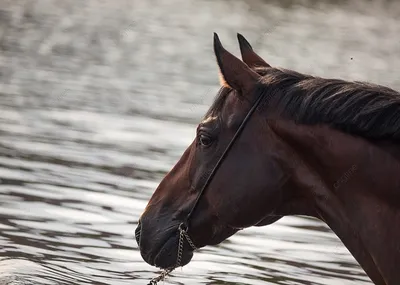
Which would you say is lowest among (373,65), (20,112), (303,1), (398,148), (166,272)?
(303,1)

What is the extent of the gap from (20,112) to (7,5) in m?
12.7

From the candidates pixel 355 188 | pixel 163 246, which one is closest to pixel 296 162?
pixel 355 188

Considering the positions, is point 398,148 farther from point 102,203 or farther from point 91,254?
point 102,203

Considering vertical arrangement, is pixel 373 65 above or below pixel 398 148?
below

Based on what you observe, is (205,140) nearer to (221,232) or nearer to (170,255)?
(221,232)

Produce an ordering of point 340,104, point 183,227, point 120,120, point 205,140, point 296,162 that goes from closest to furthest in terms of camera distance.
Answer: point 340,104, point 296,162, point 205,140, point 183,227, point 120,120

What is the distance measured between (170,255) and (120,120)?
8.15 m

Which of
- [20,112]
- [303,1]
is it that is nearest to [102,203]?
[20,112]

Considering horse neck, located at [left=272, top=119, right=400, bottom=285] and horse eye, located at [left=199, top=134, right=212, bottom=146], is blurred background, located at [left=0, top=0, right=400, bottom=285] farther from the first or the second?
horse neck, located at [left=272, top=119, right=400, bottom=285]

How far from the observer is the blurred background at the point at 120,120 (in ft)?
23.7

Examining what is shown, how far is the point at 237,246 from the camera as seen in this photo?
313 inches

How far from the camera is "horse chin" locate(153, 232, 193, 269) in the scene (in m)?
4.29

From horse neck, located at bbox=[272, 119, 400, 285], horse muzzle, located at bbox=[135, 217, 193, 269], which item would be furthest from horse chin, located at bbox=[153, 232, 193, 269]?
horse neck, located at bbox=[272, 119, 400, 285]

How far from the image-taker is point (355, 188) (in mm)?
3865
